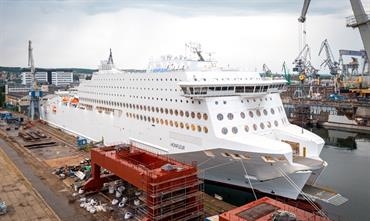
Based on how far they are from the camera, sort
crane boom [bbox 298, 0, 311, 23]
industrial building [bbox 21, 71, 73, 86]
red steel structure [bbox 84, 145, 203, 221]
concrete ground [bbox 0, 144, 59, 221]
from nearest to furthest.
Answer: red steel structure [bbox 84, 145, 203, 221], concrete ground [bbox 0, 144, 59, 221], crane boom [bbox 298, 0, 311, 23], industrial building [bbox 21, 71, 73, 86]

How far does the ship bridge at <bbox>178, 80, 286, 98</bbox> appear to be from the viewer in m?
16.0

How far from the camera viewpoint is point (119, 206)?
14945mm

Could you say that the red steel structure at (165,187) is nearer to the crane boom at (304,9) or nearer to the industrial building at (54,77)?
the crane boom at (304,9)

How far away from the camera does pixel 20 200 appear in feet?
51.1

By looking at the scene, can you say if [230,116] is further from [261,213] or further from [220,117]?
[261,213]

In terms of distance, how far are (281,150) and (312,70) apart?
8290cm

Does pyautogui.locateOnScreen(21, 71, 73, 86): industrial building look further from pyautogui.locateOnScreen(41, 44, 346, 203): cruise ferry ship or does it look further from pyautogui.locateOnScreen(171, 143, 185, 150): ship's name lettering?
pyautogui.locateOnScreen(171, 143, 185, 150): ship's name lettering

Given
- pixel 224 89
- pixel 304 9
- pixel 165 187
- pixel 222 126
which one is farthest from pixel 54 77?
pixel 165 187

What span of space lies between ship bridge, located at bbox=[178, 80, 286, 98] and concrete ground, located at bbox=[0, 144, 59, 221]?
8491 mm

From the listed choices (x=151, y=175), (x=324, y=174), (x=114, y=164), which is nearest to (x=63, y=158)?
(x=114, y=164)

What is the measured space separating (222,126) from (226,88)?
82.1 inches

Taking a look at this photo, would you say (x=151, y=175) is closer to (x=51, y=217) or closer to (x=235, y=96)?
(x=51, y=217)

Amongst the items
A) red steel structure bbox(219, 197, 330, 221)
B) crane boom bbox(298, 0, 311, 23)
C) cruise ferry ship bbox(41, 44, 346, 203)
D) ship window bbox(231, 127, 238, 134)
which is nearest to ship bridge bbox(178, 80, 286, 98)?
cruise ferry ship bbox(41, 44, 346, 203)

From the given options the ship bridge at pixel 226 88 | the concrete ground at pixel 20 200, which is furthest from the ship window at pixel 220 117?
the concrete ground at pixel 20 200
